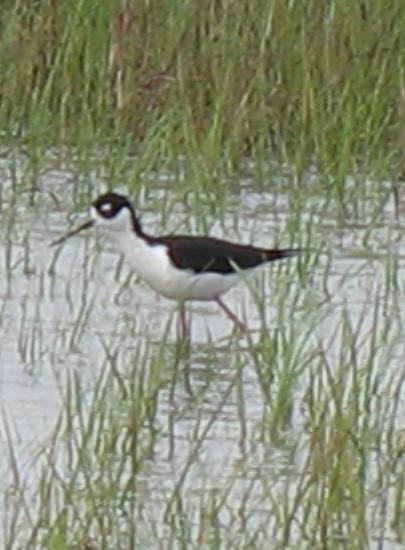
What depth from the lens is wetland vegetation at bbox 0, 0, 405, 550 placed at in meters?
6.29

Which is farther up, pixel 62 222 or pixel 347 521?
pixel 62 222

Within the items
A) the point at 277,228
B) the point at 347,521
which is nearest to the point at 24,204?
the point at 277,228

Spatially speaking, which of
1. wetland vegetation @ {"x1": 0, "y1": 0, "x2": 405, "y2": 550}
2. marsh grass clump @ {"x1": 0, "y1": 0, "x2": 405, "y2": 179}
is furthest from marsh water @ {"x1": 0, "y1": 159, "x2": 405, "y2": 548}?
marsh grass clump @ {"x1": 0, "y1": 0, "x2": 405, "y2": 179}

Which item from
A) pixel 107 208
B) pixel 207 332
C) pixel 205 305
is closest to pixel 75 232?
pixel 107 208

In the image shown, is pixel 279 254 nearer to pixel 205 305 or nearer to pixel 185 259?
pixel 185 259

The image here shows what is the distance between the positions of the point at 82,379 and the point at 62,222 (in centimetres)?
201

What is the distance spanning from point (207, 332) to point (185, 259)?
25cm

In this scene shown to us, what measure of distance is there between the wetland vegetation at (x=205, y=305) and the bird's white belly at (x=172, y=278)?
102 millimetres

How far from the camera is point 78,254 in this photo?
9.46 m

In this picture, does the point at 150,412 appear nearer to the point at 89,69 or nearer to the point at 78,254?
the point at 78,254

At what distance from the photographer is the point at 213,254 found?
866cm

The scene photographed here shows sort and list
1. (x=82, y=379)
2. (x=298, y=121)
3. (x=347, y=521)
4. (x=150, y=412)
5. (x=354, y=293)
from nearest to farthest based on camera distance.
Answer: (x=347, y=521)
(x=150, y=412)
(x=82, y=379)
(x=354, y=293)
(x=298, y=121)

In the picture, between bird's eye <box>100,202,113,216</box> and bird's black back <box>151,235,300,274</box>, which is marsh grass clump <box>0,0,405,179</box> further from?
bird's black back <box>151,235,300,274</box>

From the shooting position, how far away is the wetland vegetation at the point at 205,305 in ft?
20.6
